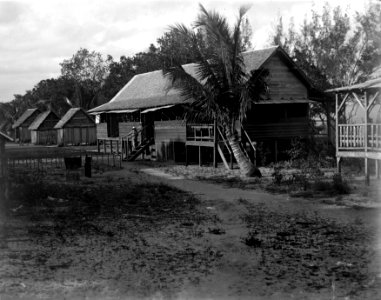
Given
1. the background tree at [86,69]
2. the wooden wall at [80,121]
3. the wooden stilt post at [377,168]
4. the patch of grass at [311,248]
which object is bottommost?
the patch of grass at [311,248]

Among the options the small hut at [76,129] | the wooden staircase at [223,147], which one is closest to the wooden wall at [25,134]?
the small hut at [76,129]

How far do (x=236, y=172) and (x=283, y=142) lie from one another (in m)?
6.95

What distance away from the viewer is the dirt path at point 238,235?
624cm

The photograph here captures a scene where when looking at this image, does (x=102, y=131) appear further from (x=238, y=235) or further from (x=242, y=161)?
(x=238, y=235)

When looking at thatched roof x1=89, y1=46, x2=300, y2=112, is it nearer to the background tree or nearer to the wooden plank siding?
the wooden plank siding

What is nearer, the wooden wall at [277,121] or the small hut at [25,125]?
the wooden wall at [277,121]

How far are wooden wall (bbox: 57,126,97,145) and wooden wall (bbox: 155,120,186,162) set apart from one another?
26243 mm

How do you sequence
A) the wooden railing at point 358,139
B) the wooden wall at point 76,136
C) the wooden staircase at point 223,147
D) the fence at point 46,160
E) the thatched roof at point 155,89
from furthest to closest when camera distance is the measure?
the wooden wall at point 76,136 < the thatched roof at point 155,89 < the wooden staircase at point 223,147 < the fence at point 46,160 < the wooden railing at point 358,139

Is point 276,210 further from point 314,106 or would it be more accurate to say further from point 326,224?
point 314,106

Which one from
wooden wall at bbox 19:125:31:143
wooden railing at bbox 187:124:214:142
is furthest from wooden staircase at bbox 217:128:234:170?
wooden wall at bbox 19:125:31:143

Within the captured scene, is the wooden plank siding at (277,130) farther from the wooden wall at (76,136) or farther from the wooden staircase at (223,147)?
the wooden wall at (76,136)

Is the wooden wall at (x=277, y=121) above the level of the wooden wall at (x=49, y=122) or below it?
below

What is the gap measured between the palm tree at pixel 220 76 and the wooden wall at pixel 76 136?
36.7m

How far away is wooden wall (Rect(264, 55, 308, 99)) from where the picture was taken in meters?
26.9
